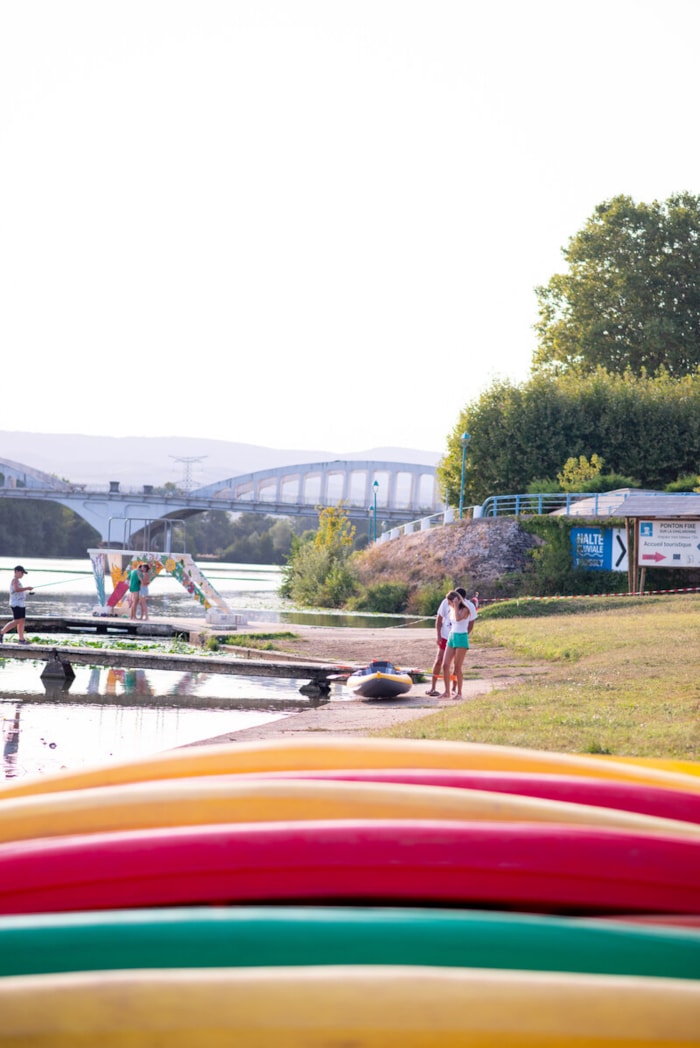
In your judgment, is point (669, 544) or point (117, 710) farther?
point (669, 544)

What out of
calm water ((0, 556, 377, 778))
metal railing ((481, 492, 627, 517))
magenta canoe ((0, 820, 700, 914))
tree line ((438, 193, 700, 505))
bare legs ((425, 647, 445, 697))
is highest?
tree line ((438, 193, 700, 505))

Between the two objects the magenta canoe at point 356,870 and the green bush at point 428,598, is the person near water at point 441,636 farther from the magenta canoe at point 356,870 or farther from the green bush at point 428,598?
the green bush at point 428,598

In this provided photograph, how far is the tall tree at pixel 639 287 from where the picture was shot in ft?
194

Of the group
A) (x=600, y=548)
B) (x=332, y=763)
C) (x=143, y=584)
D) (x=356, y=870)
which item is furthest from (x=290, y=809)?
(x=600, y=548)

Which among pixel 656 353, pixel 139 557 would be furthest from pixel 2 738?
pixel 656 353

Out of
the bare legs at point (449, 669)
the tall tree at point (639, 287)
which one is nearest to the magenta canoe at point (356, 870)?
the bare legs at point (449, 669)

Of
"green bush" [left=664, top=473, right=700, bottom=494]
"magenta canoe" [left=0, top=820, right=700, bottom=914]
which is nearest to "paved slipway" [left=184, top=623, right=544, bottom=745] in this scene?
"magenta canoe" [left=0, top=820, right=700, bottom=914]

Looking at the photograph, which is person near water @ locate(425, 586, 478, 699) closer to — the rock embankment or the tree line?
the rock embankment

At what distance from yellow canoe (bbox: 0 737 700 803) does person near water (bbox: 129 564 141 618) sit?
977 inches

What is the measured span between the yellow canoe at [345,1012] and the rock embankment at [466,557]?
34381 millimetres

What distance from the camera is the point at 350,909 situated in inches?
65.9

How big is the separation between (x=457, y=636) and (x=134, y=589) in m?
14.2

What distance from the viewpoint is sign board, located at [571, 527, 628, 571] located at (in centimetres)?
3462

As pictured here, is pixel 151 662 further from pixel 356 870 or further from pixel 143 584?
pixel 356 870
